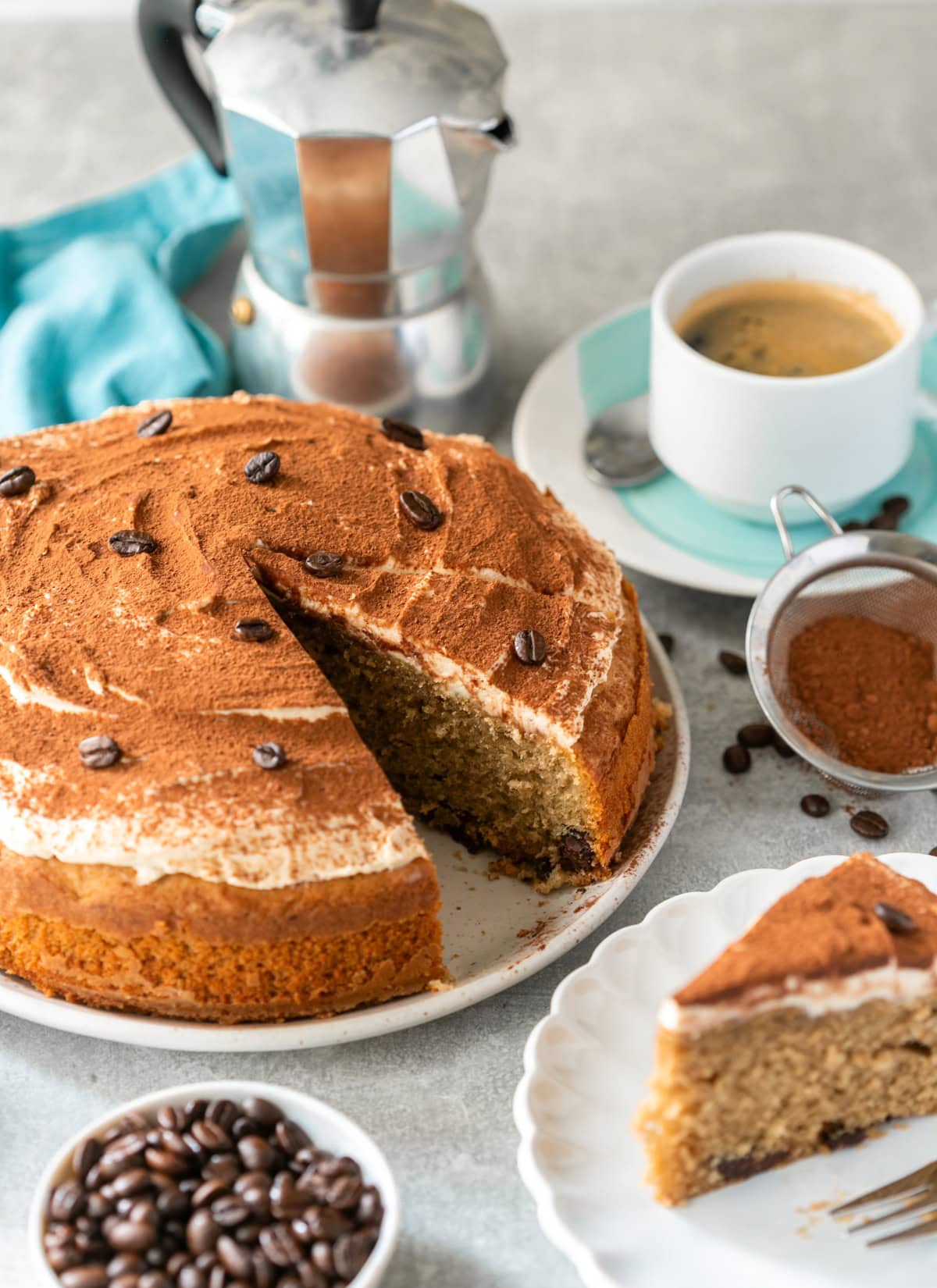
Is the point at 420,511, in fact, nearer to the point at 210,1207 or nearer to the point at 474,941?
the point at 474,941

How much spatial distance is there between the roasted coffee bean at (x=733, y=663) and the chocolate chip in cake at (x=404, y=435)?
0.93 metres

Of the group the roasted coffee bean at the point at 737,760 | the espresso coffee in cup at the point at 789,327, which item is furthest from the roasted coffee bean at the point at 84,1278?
the espresso coffee in cup at the point at 789,327

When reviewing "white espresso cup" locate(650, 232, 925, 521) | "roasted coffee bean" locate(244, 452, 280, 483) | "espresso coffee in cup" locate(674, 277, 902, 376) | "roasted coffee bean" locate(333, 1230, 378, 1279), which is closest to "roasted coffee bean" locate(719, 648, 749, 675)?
"white espresso cup" locate(650, 232, 925, 521)

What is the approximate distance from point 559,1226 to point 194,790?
979 millimetres

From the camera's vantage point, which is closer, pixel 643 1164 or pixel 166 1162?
pixel 166 1162

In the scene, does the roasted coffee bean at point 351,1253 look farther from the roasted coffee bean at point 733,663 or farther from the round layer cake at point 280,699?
the roasted coffee bean at point 733,663

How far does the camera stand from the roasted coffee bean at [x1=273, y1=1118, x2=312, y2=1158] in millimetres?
2447

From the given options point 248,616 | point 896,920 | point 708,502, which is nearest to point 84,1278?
point 248,616

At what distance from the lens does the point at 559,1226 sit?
239 cm

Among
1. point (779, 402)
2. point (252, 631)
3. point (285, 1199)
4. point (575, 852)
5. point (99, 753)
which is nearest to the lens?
point (285, 1199)

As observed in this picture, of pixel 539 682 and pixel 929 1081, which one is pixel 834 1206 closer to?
pixel 929 1081

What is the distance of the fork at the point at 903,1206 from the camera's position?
7.93ft

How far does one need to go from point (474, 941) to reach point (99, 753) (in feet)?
2.82

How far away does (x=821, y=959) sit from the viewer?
2436 millimetres
